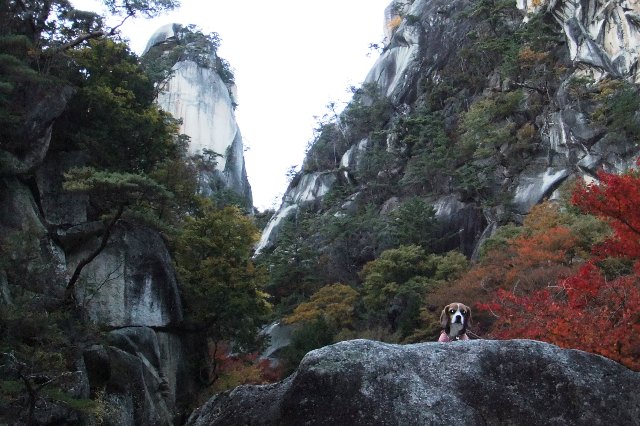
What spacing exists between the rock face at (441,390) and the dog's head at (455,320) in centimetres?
203

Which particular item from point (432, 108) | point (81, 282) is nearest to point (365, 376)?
point (81, 282)

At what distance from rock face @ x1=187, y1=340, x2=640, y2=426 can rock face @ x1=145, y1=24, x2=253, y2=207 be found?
50.5m

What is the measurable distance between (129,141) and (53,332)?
9869 millimetres

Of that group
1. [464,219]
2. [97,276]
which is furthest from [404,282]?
[97,276]

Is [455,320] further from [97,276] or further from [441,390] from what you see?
[97,276]

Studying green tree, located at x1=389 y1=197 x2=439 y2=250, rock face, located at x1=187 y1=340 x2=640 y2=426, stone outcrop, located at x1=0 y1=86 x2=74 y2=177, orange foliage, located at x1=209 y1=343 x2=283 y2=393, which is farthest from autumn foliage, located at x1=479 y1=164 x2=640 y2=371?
green tree, located at x1=389 y1=197 x2=439 y2=250

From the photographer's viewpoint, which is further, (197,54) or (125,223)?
(197,54)

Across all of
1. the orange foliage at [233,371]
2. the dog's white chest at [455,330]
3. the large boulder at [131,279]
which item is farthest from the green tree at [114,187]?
the dog's white chest at [455,330]

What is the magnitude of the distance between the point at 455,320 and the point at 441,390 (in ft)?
7.87

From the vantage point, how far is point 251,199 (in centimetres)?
6194

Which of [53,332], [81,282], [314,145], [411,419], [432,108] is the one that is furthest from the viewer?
[314,145]

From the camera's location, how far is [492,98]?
A: 40125 mm

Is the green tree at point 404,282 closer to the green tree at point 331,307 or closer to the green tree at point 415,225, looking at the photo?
the green tree at point 331,307

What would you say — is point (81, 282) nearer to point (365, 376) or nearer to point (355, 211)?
point (365, 376)
